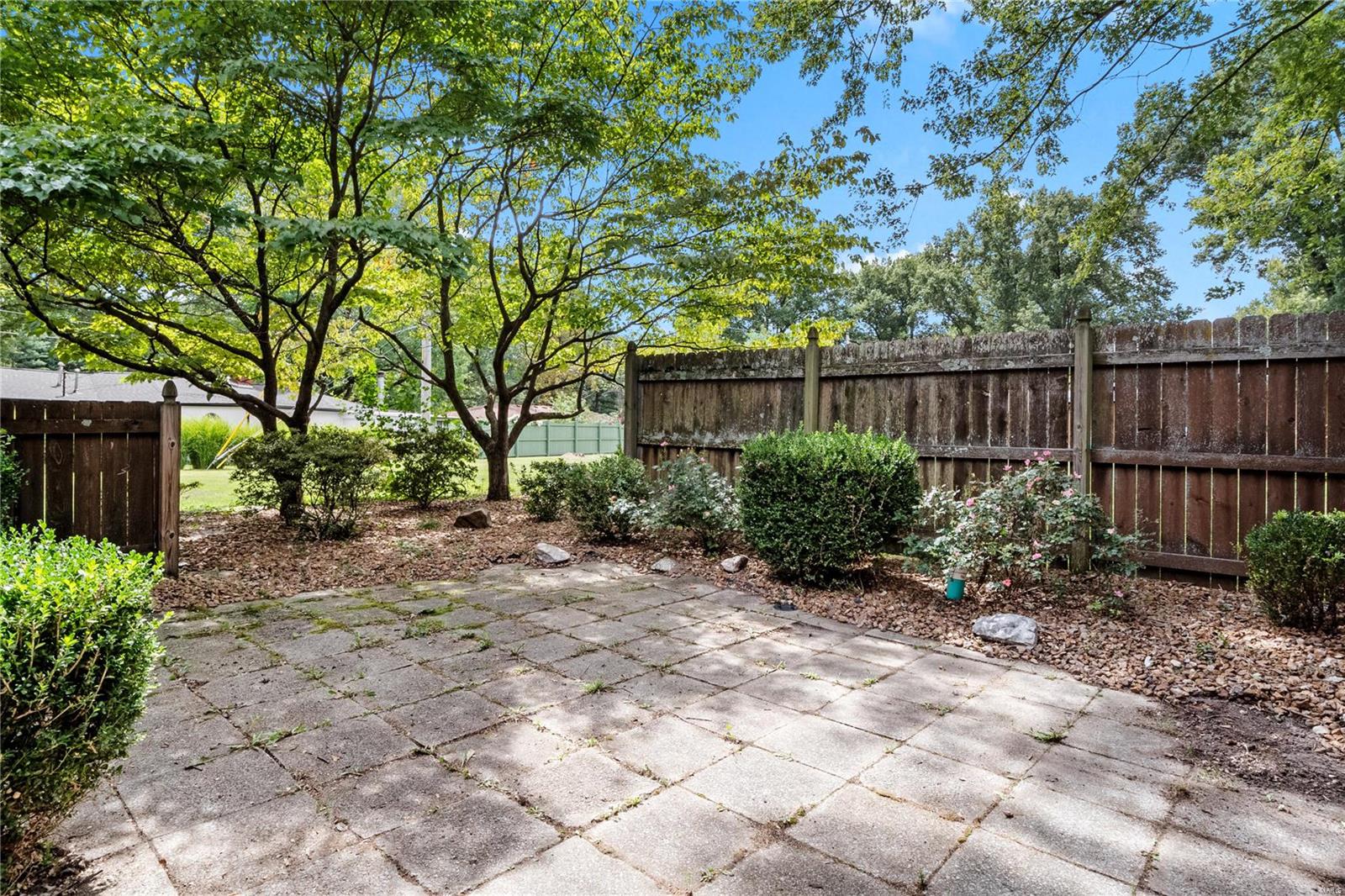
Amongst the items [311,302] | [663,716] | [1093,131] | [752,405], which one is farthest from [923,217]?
[311,302]

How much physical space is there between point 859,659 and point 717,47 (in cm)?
616

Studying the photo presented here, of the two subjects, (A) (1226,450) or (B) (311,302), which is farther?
(B) (311,302)

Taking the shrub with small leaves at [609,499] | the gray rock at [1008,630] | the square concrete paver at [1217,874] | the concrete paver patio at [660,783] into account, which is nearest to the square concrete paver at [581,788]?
the concrete paver patio at [660,783]

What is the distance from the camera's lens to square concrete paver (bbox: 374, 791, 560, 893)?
164 centimetres

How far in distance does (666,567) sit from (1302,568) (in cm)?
379

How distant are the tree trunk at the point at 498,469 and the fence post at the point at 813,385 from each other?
14.2 ft

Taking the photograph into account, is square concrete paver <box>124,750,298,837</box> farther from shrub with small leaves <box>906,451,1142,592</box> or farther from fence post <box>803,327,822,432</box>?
fence post <box>803,327,822,432</box>

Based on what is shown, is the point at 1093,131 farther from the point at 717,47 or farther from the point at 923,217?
the point at 717,47

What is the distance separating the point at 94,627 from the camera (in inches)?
60.6

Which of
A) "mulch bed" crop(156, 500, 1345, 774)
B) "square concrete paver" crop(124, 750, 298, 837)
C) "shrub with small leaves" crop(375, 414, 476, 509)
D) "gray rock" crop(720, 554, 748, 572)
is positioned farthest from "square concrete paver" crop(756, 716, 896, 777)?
"shrub with small leaves" crop(375, 414, 476, 509)

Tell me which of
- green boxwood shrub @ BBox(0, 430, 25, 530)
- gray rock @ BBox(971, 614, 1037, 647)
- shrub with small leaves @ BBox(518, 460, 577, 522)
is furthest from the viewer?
shrub with small leaves @ BBox(518, 460, 577, 522)

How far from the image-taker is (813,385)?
5.93 metres

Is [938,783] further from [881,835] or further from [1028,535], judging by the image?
[1028,535]

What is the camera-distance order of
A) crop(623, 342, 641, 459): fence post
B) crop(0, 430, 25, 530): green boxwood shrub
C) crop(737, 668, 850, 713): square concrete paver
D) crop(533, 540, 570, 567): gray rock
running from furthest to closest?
crop(623, 342, 641, 459): fence post
crop(533, 540, 570, 567): gray rock
crop(0, 430, 25, 530): green boxwood shrub
crop(737, 668, 850, 713): square concrete paver
